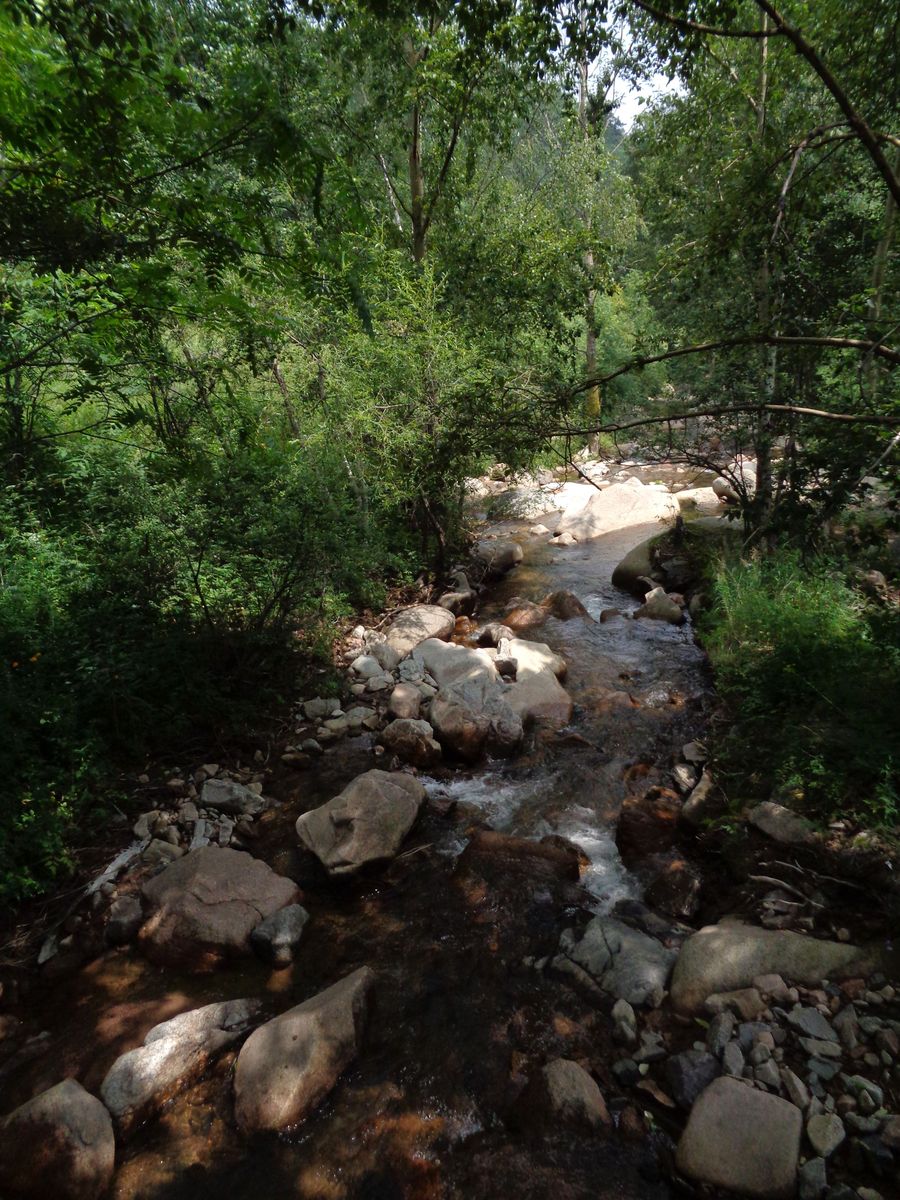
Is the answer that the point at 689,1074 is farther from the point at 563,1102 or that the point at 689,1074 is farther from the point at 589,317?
the point at 589,317

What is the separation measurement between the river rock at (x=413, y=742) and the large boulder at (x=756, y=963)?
327 cm

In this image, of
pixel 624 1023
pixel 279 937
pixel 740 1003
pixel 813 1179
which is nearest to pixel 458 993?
pixel 624 1023

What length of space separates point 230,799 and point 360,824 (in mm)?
1404

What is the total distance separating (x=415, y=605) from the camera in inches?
391

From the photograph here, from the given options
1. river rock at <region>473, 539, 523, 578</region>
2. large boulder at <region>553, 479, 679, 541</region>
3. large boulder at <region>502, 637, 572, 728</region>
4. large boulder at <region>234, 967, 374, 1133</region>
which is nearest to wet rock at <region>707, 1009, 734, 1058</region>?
large boulder at <region>234, 967, 374, 1133</region>

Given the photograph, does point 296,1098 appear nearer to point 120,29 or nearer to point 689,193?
point 120,29

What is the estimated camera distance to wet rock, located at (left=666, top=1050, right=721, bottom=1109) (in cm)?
293

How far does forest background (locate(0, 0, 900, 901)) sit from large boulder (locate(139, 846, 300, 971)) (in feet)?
2.85

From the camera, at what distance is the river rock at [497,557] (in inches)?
477

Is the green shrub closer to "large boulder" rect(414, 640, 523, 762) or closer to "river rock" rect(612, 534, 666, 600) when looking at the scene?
"large boulder" rect(414, 640, 523, 762)

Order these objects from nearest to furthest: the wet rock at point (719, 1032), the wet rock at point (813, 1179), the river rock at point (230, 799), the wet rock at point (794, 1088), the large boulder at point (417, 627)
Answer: the wet rock at point (813, 1179) < the wet rock at point (794, 1088) < the wet rock at point (719, 1032) < the river rock at point (230, 799) < the large boulder at point (417, 627)

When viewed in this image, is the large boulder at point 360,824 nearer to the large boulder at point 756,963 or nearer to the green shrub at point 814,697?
the large boulder at point 756,963

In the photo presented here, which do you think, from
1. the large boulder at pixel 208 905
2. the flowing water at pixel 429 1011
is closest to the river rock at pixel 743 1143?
the flowing water at pixel 429 1011

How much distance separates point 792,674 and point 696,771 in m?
1.24
